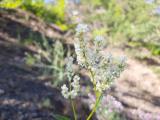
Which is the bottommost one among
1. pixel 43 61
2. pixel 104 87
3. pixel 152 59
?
pixel 104 87

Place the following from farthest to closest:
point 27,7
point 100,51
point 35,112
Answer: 1. point 27,7
2. point 35,112
3. point 100,51

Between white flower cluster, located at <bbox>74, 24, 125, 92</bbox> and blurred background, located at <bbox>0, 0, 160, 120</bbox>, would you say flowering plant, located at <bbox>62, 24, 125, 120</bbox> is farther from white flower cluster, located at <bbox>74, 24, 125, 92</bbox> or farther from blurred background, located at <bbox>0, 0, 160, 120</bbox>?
blurred background, located at <bbox>0, 0, 160, 120</bbox>

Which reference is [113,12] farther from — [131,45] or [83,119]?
[83,119]

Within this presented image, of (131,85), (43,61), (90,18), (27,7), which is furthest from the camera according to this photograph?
(90,18)

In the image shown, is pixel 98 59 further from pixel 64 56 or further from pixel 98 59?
pixel 64 56

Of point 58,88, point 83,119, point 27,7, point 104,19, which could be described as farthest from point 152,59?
point 83,119

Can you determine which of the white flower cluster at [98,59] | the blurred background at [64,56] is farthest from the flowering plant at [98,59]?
the blurred background at [64,56]

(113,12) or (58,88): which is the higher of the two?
(113,12)
